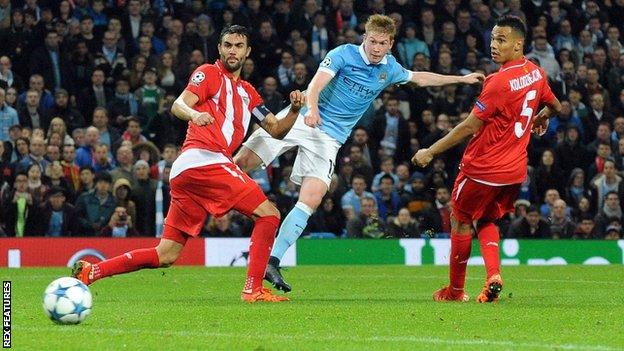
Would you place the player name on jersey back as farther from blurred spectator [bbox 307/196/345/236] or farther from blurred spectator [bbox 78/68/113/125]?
blurred spectator [bbox 78/68/113/125]

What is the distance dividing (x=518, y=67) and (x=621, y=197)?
11037 mm

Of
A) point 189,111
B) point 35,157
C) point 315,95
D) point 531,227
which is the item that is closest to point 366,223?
point 531,227

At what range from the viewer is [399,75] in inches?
503

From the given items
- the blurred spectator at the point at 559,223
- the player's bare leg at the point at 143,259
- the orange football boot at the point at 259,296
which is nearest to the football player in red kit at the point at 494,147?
the orange football boot at the point at 259,296

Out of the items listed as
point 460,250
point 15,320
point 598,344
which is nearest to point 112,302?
point 15,320

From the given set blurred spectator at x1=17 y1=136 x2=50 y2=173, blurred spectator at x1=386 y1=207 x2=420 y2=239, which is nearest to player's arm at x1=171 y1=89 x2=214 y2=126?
blurred spectator at x1=17 y1=136 x2=50 y2=173

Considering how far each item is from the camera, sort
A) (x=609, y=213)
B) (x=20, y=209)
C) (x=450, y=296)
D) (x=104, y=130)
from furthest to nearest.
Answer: (x=609, y=213) < (x=104, y=130) < (x=20, y=209) < (x=450, y=296)

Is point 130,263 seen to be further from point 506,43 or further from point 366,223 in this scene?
point 366,223

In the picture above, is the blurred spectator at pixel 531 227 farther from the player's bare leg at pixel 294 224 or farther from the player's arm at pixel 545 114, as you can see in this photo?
the player's arm at pixel 545 114

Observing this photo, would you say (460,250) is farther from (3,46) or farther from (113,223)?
(3,46)

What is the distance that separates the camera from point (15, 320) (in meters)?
9.56

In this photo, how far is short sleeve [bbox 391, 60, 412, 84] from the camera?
12719 mm

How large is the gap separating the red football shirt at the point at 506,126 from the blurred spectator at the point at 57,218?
9.01 meters

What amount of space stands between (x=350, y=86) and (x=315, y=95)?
743 millimetres
